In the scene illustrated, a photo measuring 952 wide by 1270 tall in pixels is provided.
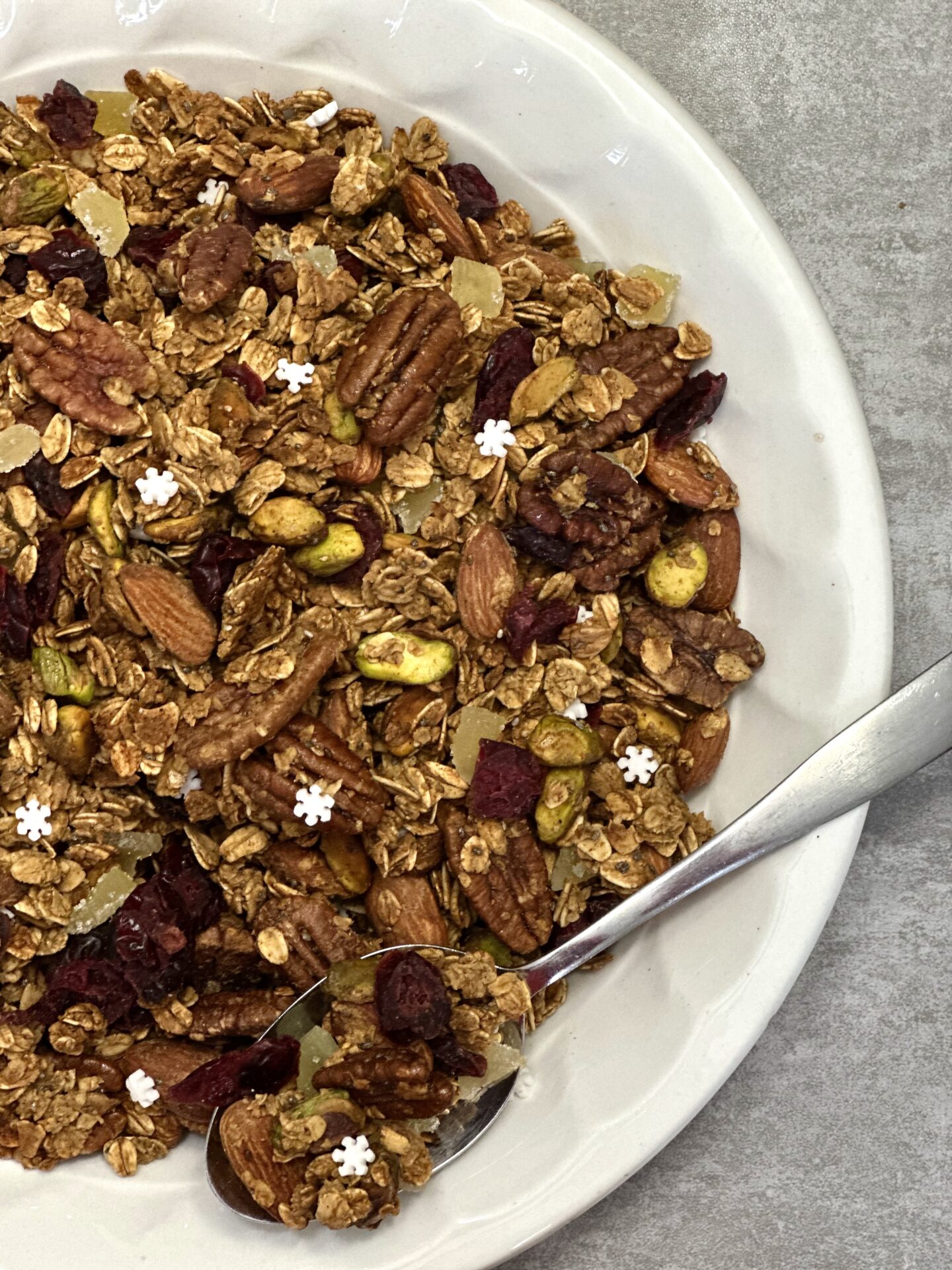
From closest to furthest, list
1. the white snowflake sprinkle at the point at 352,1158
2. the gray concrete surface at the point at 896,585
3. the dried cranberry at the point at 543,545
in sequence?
the white snowflake sprinkle at the point at 352,1158 < the dried cranberry at the point at 543,545 < the gray concrete surface at the point at 896,585

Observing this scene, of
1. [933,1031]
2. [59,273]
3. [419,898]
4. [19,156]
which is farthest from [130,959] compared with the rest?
[933,1031]

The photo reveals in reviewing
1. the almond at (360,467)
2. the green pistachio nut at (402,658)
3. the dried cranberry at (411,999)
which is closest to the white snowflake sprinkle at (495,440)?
the almond at (360,467)

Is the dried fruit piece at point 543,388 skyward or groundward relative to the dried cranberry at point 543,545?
skyward

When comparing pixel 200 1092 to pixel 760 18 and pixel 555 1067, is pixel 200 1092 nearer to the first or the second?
pixel 555 1067

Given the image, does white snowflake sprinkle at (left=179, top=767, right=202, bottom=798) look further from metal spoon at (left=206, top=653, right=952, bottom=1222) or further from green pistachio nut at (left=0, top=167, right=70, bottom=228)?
green pistachio nut at (left=0, top=167, right=70, bottom=228)

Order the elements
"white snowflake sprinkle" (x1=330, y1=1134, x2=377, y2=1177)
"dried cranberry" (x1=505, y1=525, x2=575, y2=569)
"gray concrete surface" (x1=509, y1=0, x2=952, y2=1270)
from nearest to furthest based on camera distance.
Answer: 1. "white snowflake sprinkle" (x1=330, y1=1134, x2=377, y2=1177)
2. "dried cranberry" (x1=505, y1=525, x2=575, y2=569)
3. "gray concrete surface" (x1=509, y1=0, x2=952, y2=1270)

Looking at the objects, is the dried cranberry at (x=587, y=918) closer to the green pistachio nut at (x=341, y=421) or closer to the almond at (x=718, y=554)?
the almond at (x=718, y=554)

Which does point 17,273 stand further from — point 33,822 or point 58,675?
point 33,822

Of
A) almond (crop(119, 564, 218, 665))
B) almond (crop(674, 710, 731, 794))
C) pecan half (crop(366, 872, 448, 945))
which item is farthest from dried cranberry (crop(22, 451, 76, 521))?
almond (crop(674, 710, 731, 794))
